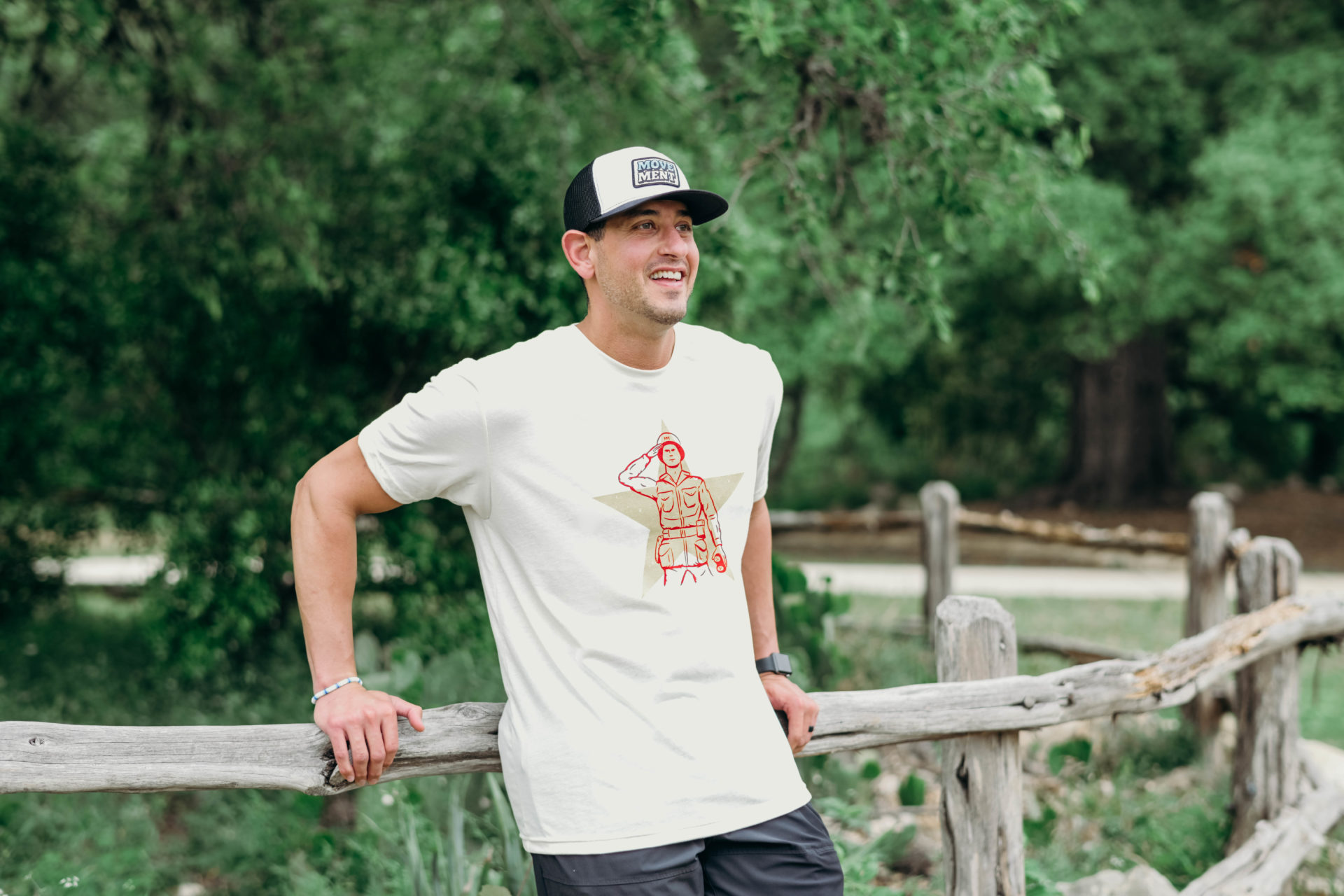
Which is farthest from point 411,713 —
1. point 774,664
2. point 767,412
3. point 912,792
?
point 912,792

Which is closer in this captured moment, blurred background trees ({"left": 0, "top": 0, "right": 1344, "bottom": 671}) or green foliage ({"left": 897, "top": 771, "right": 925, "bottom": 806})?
green foliage ({"left": 897, "top": 771, "right": 925, "bottom": 806})

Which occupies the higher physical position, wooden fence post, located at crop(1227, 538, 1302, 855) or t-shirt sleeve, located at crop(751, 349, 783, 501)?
t-shirt sleeve, located at crop(751, 349, 783, 501)

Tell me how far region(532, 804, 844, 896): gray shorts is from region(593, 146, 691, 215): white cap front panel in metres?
1.26

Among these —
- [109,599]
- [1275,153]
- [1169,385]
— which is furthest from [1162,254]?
[109,599]

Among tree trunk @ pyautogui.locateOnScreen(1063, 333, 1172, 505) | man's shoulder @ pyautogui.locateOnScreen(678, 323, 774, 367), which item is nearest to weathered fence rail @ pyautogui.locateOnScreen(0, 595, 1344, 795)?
man's shoulder @ pyautogui.locateOnScreen(678, 323, 774, 367)

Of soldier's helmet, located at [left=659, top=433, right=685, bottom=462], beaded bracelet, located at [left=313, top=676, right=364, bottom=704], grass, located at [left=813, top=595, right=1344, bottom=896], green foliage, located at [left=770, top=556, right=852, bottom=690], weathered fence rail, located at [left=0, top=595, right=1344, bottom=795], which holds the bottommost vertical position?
grass, located at [left=813, top=595, right=1344, bottom=896]

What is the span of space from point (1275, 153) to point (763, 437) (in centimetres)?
1194

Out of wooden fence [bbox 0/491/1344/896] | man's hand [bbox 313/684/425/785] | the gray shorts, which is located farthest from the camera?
wooden fence [bbox 0/491/1344/896]

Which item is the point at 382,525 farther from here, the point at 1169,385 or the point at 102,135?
the point at 1169,385

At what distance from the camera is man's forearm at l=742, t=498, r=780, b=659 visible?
290 centimetres

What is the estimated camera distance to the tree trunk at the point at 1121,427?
17.8 m

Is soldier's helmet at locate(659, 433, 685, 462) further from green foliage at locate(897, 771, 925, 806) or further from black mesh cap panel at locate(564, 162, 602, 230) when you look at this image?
green foliage at locate(897, 771, 925, 806)

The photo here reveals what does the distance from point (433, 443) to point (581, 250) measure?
0.54m

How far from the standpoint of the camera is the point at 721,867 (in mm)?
2348
